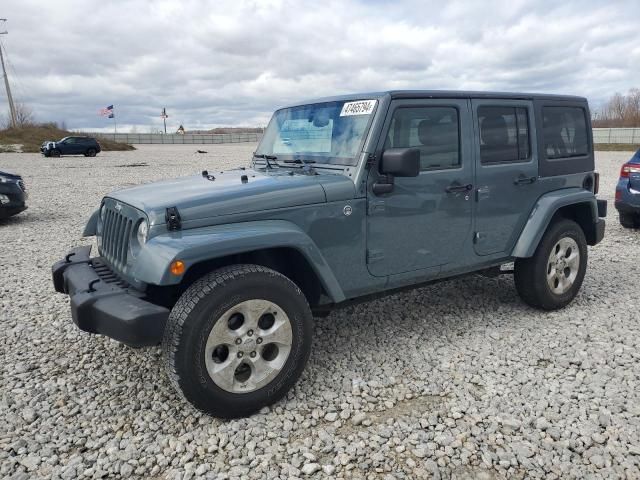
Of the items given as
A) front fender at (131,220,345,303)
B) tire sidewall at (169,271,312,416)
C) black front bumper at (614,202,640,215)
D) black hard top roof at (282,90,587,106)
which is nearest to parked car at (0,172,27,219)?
black hard top roof at (282,90,587,106)

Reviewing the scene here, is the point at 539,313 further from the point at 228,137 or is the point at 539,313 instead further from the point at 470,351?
the point at 228,137

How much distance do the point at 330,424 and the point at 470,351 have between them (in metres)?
1.46

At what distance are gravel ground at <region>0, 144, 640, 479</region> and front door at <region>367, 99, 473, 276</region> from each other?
780 millimetres

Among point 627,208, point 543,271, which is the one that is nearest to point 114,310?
point 543,271

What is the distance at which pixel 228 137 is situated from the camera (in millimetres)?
64188

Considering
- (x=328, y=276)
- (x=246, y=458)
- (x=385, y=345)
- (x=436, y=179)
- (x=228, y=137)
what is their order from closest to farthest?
(x=246, y=458), (x=328, y=276), (x=436, y=179), (x=385, y=345), (x=228, y=137)

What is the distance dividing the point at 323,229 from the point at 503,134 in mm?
1971

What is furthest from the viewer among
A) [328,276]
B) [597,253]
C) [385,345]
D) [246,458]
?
[597,253]

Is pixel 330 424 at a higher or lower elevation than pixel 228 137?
lower

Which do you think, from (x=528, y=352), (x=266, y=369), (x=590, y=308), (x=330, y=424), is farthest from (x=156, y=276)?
(x=590, y=308)

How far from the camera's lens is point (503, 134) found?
437 cm

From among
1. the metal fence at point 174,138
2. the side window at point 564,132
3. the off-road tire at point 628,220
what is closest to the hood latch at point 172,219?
the side window at point 564,132

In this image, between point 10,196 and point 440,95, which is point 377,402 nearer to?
point 440,95

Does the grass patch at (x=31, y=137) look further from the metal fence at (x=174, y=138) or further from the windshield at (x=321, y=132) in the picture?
the windshield at (x=321, y=132)
